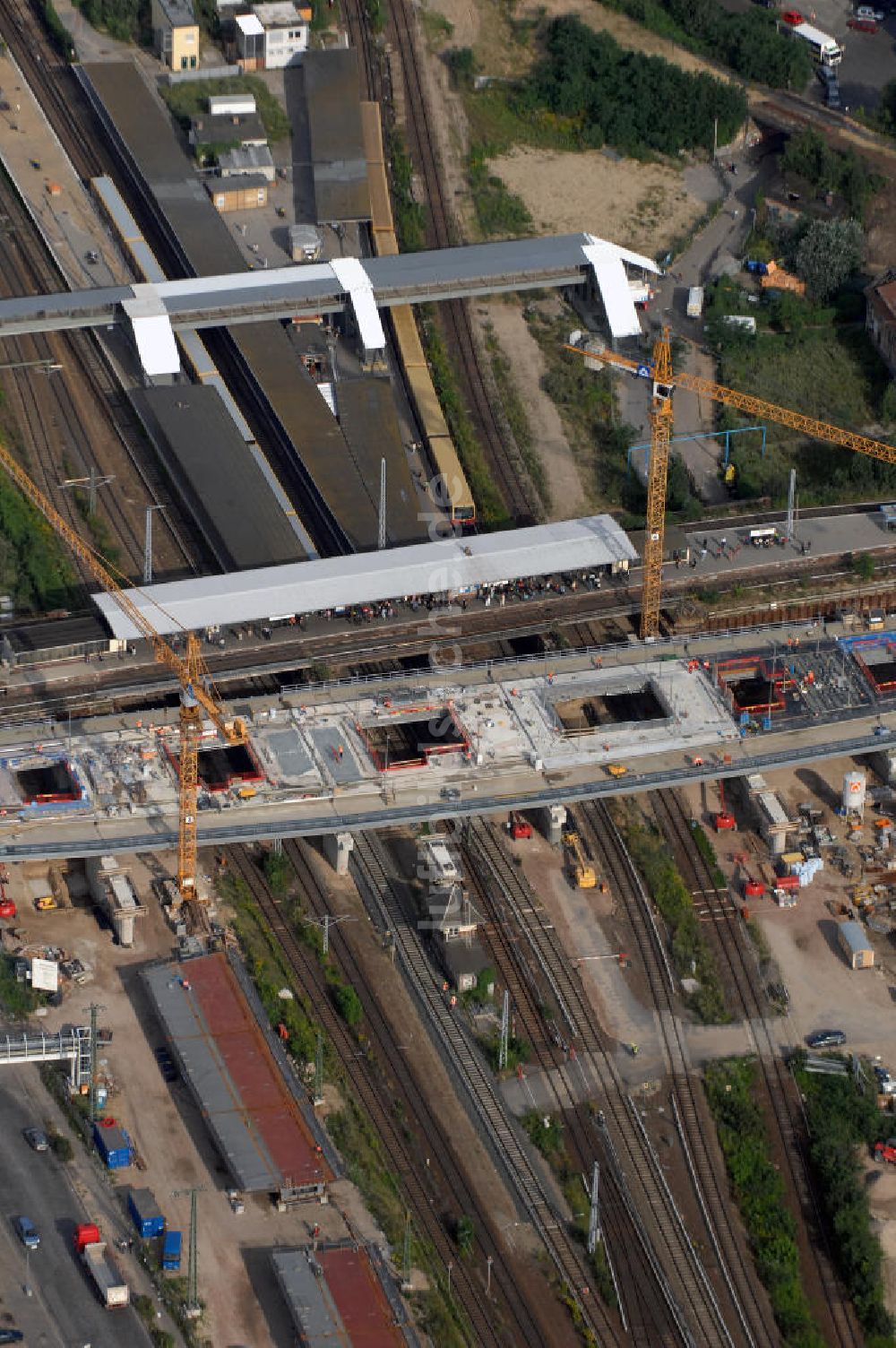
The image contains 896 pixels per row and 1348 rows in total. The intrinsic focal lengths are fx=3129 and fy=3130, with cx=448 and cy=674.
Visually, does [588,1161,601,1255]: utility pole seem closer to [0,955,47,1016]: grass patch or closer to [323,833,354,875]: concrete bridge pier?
[323,833,354,875]: concrete bridge pier

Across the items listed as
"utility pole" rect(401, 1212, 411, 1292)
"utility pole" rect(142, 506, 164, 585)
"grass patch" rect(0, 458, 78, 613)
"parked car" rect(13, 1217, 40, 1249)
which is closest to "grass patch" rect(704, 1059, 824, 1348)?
"utility pole" rect(401, 1212, 411, 1292)

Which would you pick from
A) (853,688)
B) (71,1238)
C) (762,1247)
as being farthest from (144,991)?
(853,688)

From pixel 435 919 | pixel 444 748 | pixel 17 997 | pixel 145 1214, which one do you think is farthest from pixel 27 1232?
pixel 444 748

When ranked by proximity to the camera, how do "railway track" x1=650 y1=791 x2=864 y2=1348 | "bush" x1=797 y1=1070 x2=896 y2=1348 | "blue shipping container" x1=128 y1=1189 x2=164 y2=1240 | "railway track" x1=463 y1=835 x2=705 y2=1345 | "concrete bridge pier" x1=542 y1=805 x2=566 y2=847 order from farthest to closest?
"concrete bridge pier" x1=542 y1=805 x2=566 y2=847 → "railway track" x1=650 y1=791 x2=864 y2=1348 → "bush" x1=797 y1=1070 x2=896 y2=1348 → "railway track" x1=463 y1=835 x2=705 y2=1345 → "blue shipping container" x1=128 y1=1189 x2=164 y2=1240

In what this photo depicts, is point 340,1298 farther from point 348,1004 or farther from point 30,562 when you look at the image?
point 30,562

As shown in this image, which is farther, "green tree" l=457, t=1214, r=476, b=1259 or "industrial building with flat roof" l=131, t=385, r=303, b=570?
"industrial building with flat roof" l=131, t=385, r=303, b=570

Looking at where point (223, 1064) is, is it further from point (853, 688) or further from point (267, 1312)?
point (853, 688)
